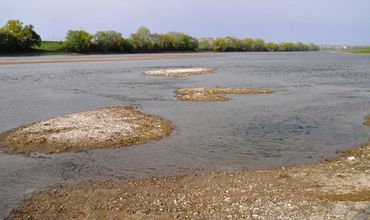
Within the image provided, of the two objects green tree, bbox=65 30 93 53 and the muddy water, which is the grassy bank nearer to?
green tree, bbox=65 30 93 53

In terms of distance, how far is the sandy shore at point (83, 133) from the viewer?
1984 cm

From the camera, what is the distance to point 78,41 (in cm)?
14612

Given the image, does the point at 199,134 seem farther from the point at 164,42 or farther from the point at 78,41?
the point at 164,42

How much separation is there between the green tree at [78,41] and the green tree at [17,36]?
11555mm

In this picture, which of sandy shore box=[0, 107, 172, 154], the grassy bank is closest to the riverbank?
sandy shore box=[0, 107, 172, 154]

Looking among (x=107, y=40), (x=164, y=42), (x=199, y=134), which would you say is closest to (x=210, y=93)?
(x=199, y=134)

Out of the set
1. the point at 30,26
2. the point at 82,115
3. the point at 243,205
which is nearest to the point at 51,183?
the point at 243,205

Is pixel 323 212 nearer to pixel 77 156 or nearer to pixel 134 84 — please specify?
pixel 77 156

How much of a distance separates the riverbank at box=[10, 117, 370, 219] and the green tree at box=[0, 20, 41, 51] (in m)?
125

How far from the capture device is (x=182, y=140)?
21.0m

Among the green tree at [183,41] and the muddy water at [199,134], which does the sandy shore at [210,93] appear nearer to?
the muddy water at [199,134]

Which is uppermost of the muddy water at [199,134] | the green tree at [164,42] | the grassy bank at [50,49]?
the green tree at [164,42]

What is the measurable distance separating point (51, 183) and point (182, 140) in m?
8.03

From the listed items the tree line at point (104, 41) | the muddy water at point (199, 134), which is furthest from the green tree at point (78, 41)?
the muddy water at point (199, 134)
